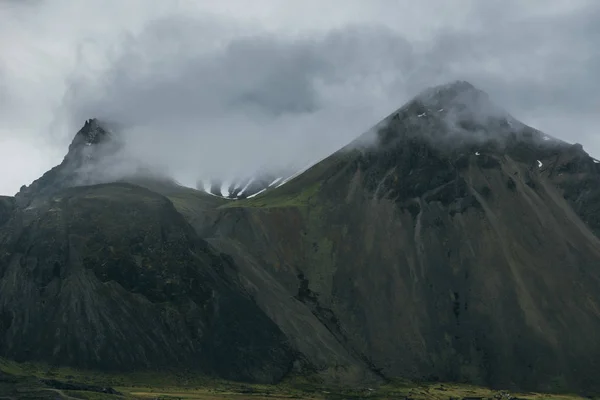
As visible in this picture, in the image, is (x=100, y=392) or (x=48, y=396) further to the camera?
(x=100, y=392)

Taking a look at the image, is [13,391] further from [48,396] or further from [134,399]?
[134,399]

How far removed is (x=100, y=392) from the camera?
198750 mm

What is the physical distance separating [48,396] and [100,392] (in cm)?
1549

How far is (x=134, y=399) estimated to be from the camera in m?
196

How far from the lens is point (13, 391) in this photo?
187750 mm

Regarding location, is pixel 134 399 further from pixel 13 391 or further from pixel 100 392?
pixel 13 391

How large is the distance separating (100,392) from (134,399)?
27.7ft

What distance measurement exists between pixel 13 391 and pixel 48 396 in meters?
8.14

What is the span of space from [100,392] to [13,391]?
19.0 meters

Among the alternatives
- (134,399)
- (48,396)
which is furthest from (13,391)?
(134,399)

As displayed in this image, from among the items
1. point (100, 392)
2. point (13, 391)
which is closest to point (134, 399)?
point (100, 392)

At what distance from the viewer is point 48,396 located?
608 ft
